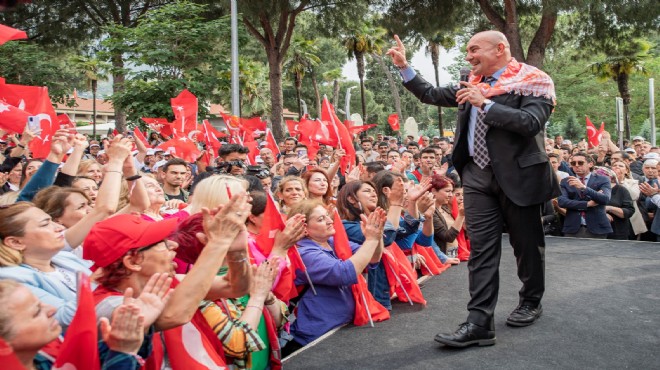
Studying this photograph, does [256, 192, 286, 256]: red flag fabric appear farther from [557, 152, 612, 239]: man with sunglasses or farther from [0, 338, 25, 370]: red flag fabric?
[557, 152, 612, 239]: man with sunglasses

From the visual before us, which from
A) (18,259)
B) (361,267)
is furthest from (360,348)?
(18,259)

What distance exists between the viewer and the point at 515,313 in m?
3.74

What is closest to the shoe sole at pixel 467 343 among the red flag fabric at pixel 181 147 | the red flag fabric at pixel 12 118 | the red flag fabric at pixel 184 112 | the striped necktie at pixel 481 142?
the striped necktie at pixel 481 142

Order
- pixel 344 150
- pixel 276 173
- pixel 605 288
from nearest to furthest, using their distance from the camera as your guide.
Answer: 1. pixel 605 288
2. pixel 344 150
3. pixel 276 173

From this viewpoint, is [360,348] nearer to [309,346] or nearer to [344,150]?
[309,346]

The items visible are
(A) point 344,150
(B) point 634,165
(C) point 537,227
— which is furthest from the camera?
(B) point 634,165

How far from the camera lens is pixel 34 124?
19.3 feet

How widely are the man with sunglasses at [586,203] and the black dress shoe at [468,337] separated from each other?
466cm

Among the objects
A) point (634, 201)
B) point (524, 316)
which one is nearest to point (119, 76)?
point (634, 201)

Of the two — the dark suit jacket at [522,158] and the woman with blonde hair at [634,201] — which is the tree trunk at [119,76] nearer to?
the woman with blonde hair at [634,201]

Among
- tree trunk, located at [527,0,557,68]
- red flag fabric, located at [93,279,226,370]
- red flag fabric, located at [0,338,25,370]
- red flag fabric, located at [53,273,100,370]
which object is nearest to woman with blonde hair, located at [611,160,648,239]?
red flag fabric, located at [93,279,226,370]

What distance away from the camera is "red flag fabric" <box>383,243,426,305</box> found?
4547 millimetres

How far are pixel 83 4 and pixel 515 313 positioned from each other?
23653 millimetres

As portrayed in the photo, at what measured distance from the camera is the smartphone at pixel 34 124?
571 centimetres
